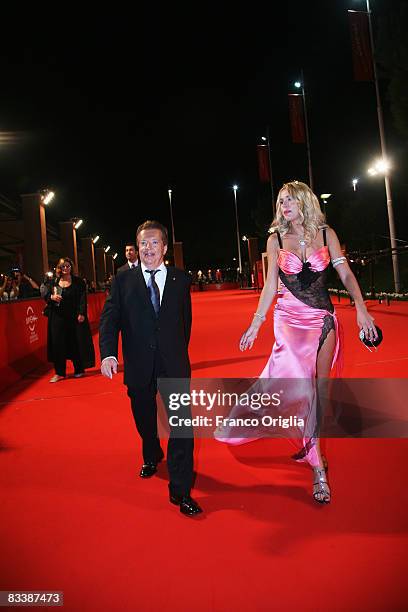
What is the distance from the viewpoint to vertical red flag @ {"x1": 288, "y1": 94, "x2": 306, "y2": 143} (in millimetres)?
25328

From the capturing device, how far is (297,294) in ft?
12.0

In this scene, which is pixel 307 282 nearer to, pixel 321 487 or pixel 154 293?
pixel 154 293

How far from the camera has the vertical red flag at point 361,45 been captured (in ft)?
58.4

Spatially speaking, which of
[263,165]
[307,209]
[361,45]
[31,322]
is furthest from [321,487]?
[263,165]

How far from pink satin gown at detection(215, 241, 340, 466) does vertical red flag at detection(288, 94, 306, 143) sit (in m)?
23.2

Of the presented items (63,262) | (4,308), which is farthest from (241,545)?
(4,308)

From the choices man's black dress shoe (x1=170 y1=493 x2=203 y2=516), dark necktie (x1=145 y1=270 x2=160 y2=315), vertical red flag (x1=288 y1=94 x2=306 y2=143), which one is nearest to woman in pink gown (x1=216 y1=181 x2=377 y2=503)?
dark necktie (x1=145 y1=270 x2=160 y2=315)

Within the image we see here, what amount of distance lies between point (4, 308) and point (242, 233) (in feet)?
233

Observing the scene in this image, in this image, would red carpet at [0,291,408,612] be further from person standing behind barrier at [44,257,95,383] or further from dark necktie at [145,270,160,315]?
person standing behind barrier at [44,257,95,383]

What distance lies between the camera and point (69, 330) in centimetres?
862

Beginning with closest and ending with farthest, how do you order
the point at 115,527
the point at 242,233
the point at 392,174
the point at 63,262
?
1. the point at 115,527
2. the point at 63,262
3. the point at 392,174
4. the point at 242,233

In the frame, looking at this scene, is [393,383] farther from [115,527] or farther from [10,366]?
[10,366]

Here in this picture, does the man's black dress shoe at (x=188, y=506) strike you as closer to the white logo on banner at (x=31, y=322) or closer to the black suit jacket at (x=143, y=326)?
the black suit jacket at (x=143, y=326)

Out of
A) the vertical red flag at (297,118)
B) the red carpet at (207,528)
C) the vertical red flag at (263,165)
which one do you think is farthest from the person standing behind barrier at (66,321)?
the vertical red flag at (263,165)
